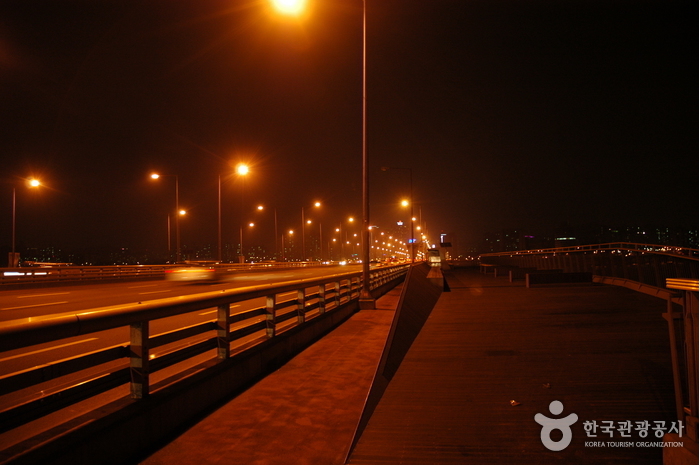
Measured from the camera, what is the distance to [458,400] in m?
7.38

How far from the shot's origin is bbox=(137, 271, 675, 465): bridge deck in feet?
17.5

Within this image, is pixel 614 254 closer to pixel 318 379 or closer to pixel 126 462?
pixel 318 379

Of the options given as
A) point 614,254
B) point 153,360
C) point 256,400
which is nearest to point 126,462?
point 153,360

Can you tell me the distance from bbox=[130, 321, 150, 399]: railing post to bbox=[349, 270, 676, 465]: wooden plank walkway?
86.6 inches

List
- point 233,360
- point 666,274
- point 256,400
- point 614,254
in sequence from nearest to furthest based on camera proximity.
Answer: point 256,400 < point 233,360 < point 666,274 < point 614,254

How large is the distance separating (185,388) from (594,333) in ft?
32.2

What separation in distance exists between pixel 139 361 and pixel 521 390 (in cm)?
549

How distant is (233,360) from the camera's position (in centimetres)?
717

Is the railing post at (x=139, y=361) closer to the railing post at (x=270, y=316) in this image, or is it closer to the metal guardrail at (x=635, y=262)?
the railing post at (x=270, y=316)

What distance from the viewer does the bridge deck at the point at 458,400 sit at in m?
5.33

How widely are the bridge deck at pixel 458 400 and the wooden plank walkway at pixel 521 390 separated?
0.02m

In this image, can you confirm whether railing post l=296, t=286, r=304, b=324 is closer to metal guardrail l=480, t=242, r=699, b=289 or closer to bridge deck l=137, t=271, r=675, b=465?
bridge deck l=137, t=271, r=675, b=465

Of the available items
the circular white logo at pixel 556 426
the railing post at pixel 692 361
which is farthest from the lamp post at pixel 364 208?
the railing post at pixel 692 361

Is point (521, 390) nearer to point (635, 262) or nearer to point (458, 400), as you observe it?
point (458, 400)
